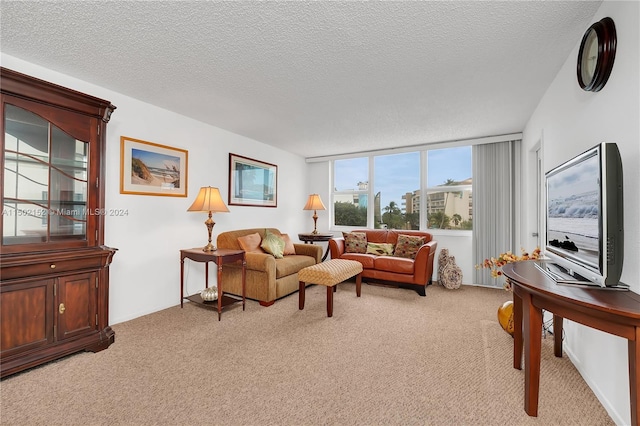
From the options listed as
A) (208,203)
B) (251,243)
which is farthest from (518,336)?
(208,203)

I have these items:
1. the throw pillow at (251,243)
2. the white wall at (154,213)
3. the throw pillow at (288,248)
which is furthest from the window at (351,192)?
the throw pillow at (251,243)

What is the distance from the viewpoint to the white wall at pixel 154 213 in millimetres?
2963

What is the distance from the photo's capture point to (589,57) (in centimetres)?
186

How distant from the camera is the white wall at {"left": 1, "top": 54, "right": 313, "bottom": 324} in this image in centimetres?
Result: 296

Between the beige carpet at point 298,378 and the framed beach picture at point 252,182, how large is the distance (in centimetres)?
200

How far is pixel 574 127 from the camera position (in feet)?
7.02

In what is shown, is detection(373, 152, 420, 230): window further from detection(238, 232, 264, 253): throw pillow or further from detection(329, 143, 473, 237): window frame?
detection(238, 232, 264, 253): throw pillow

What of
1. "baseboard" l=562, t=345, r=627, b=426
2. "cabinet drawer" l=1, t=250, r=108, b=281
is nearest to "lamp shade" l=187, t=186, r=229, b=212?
"cabinet drawer" l=1, t=250, r=108, b=281

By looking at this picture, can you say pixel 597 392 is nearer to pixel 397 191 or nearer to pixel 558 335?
pixel 558 335

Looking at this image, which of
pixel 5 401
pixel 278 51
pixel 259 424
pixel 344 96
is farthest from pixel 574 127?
pixel 5 401

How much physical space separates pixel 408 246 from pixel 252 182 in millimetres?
2643

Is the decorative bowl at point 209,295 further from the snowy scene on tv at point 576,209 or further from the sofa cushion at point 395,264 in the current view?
the snowy scene on tv at point 576,209

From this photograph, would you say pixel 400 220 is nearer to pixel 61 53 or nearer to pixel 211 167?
pixel 211 167

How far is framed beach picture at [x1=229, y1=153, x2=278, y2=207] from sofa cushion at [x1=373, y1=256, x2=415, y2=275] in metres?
2.07
